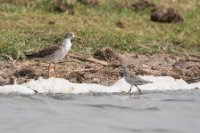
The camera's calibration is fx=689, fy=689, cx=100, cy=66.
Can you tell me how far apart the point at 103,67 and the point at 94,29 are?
3033 mm

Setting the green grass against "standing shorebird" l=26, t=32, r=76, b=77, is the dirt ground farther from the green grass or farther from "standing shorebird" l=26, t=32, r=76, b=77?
the green grass

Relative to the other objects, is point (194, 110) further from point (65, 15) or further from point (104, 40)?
point (65, 15)

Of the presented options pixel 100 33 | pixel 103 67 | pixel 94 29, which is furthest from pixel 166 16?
pixel 103 67

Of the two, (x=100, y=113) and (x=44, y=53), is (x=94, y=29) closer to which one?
(x=44, y=53)

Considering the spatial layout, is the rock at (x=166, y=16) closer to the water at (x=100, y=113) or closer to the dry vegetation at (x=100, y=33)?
the dry vegetation at (x=100, y=33)

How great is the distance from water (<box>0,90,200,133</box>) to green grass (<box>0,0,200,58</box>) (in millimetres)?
2477

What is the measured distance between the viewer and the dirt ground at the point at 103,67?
11673mm

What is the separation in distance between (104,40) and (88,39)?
0.34m

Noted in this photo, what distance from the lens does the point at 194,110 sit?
10258 millimetres

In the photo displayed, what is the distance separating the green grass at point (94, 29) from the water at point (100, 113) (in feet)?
8.13

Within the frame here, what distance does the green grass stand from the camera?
1394 centimetres

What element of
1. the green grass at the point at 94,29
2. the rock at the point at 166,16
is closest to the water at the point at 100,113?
the green grass at the point at 94,29

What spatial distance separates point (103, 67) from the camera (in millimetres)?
12547

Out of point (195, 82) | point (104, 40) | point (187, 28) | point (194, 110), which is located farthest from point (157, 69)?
point (187, 28)
